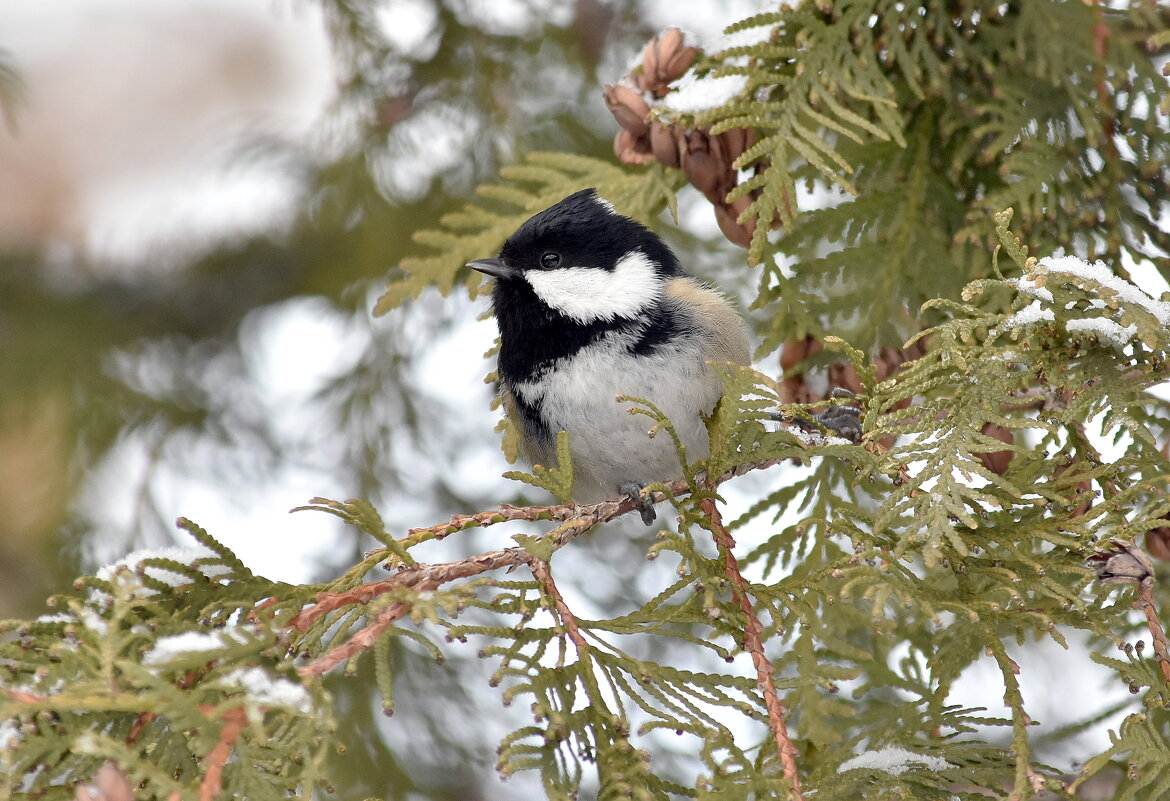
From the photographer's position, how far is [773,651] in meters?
3.07

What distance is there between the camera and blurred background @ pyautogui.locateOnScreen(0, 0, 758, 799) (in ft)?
10.1

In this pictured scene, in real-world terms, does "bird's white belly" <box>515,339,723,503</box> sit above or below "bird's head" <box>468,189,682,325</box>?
below

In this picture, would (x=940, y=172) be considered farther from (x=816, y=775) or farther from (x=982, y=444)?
(x=816, y=775)

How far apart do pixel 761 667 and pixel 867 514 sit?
0.97 ft

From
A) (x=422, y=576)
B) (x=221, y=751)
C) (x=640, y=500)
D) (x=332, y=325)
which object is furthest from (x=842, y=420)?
(x=332, y=325)

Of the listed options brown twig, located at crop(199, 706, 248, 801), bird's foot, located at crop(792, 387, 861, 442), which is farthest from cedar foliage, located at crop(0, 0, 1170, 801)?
bird's foot, located at crop(792, 387, 861, 442)

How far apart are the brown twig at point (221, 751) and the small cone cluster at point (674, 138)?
1.36m

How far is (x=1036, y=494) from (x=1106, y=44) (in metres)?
1.21

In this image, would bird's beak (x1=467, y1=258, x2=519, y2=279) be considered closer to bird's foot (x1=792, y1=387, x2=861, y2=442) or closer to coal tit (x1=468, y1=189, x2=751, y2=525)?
coal tit (x1=468, y1=189, x2=751, y2=525)

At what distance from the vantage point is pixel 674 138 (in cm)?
211

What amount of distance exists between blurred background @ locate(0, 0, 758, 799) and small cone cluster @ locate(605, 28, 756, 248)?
0.51m

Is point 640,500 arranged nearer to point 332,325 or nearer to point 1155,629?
point 1155,629

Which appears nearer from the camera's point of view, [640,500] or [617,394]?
[640,500]

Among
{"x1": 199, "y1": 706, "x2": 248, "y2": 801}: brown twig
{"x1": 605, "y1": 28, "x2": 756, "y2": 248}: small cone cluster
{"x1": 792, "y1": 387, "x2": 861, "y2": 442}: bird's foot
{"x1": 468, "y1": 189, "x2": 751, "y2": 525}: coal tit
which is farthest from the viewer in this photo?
{"x1": 468, "y1": 189, "x2": 751, "y2": 525}: coal tit
